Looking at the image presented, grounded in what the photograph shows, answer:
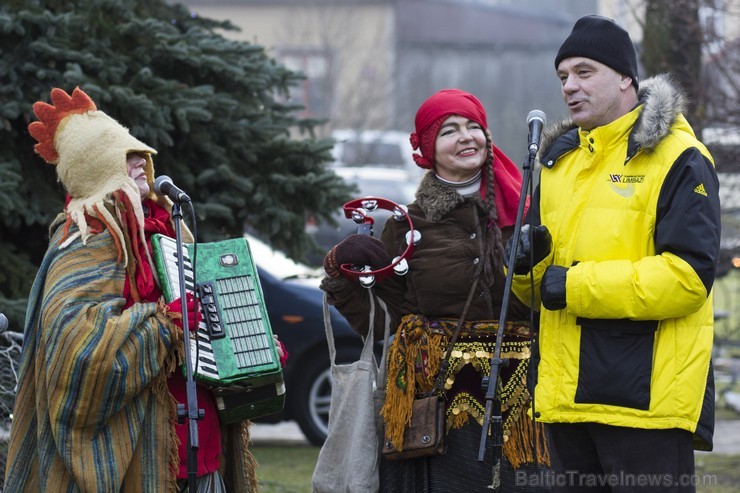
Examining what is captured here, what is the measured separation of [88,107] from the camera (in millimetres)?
4852

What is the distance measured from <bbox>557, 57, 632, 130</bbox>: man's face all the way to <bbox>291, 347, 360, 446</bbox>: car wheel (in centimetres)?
520

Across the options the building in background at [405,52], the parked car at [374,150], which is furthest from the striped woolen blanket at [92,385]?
the parked car at [374,150]

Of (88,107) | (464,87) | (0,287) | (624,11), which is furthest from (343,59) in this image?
(88,107)

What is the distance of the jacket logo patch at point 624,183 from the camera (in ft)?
13.1

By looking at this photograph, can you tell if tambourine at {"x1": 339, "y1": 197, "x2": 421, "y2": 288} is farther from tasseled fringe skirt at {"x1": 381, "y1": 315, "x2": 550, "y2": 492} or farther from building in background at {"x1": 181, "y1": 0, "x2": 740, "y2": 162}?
building in background at {"x1": 181, "y1": 0, "x2": 740, "y2": 162}

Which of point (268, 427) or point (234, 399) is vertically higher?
point (234, 399)

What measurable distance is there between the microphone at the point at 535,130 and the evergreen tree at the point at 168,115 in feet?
10.7

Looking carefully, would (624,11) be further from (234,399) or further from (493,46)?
(493,46)

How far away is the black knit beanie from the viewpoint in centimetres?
417

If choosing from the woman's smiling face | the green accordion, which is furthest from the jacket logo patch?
the green accordion

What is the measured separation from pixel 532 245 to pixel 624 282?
0.38 metres

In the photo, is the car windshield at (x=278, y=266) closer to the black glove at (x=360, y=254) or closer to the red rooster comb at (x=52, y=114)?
the black glove at (x=360, y=254)

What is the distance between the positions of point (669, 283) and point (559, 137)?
851 millimetres

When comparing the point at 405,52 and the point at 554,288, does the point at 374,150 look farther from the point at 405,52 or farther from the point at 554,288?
the point at 554,288
